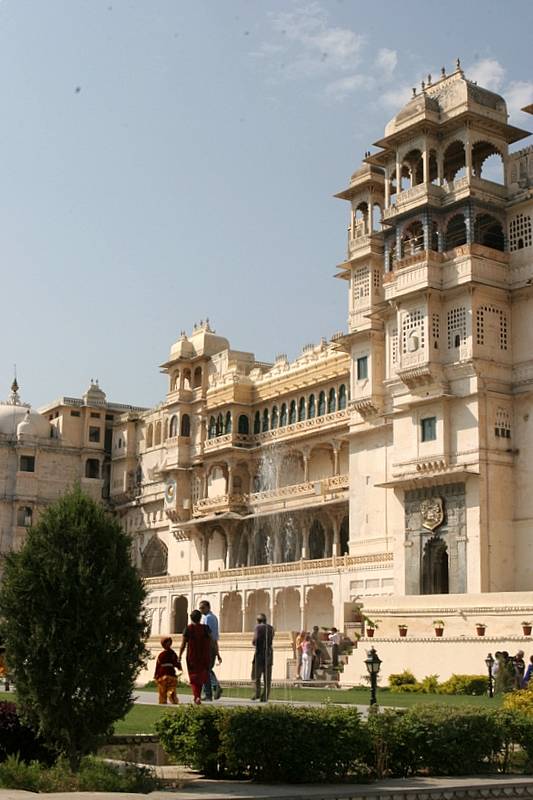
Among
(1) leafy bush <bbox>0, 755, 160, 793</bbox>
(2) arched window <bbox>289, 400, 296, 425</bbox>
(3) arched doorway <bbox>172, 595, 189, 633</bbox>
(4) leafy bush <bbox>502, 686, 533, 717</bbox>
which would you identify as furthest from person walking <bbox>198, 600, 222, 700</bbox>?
(3) arched doorway <bbox>172, 595, 189, 633</bbox>

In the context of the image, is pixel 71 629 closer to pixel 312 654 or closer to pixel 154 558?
pixel 312 654

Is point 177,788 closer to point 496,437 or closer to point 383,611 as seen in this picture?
point 383,611

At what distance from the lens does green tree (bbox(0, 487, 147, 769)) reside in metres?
11.2

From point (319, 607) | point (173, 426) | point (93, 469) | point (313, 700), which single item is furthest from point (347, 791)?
point (93, 469)

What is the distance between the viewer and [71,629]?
11.3 meters

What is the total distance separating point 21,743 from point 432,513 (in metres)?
28.9

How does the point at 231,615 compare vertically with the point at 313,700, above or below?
above

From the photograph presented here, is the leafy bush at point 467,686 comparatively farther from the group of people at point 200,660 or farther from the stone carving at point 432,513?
the stone carving at point 432,513

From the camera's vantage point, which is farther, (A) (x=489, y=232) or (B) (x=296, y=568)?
(B) (x=296, y=568)

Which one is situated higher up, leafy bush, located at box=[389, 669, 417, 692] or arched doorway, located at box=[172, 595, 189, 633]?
arched doorway, located at box=[172, 595, 189, 633]

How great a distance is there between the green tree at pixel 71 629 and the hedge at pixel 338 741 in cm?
112

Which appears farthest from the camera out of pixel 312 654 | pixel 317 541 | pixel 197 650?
pixel 317 541

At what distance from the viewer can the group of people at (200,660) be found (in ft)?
59.4

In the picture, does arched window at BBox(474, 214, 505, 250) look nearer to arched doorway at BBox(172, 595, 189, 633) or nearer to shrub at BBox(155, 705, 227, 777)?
arched doorway at BBox(172, 595, 189, 633)
